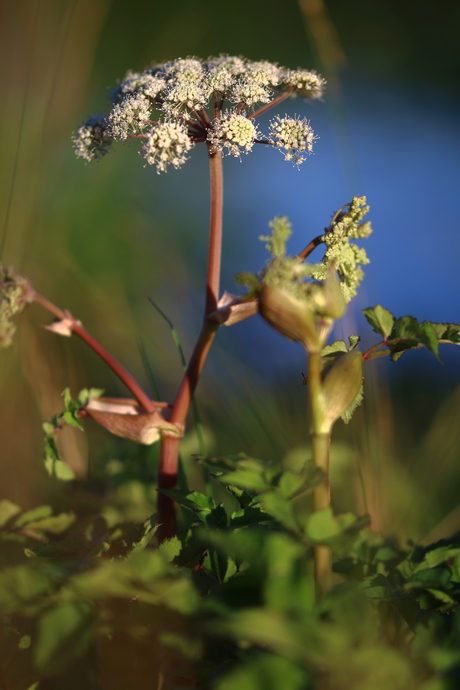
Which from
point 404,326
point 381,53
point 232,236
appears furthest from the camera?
point 381,53

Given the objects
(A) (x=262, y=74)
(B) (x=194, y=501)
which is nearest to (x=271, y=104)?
(A) (x=262, y=74)

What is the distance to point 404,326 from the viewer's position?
446mm

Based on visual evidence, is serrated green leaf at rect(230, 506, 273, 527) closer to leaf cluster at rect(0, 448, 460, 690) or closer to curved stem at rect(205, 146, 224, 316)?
leaf cluster at rect(0, 448, 460, 690)

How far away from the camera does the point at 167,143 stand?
0.58m

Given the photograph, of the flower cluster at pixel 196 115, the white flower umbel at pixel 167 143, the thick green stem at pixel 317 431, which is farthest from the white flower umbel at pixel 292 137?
the thick green stem at pixel 317 431

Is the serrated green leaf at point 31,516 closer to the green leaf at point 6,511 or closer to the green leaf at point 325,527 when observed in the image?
the green leaf at point 6,511

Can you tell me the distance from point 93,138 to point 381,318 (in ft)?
1.50

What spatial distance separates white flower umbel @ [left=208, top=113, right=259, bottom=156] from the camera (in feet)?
1.90

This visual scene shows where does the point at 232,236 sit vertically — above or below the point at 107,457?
above

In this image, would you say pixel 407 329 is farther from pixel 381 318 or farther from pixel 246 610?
pixel 246 610

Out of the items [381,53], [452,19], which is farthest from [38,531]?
[452,19]

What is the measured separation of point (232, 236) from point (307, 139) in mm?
1151

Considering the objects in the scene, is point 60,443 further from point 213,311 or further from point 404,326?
point 404,326

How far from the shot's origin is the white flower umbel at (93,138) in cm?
68
